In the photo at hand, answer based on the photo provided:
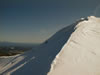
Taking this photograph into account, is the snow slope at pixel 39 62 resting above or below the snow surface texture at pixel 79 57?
below

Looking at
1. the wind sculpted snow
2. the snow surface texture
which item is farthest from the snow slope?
the snow surface texture

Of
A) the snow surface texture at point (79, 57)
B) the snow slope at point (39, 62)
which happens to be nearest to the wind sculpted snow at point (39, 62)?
the snow slope at point (39, 62)

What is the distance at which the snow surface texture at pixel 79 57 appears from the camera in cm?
325

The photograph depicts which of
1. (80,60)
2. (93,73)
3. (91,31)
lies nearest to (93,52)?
(80,60)

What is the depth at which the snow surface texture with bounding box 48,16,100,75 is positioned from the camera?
10.7 ft

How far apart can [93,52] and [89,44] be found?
0.73m

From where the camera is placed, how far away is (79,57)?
3926 mm

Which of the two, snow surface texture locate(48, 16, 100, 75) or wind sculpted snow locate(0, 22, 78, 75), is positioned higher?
snow surface texture locate(48, 16, 100, 75)

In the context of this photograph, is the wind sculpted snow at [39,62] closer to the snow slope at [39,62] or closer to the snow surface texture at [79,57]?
the snow slope at [39,62]

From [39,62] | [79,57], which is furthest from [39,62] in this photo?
[79,57]

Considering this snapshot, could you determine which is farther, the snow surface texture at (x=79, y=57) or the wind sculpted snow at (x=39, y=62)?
the wind sculpted snow at (x=39, y=62)

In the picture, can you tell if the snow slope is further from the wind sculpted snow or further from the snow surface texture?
the snow surface texture

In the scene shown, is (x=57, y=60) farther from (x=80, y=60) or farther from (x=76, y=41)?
(x=76, y=41)

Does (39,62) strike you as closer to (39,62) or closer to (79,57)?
(39,62)
